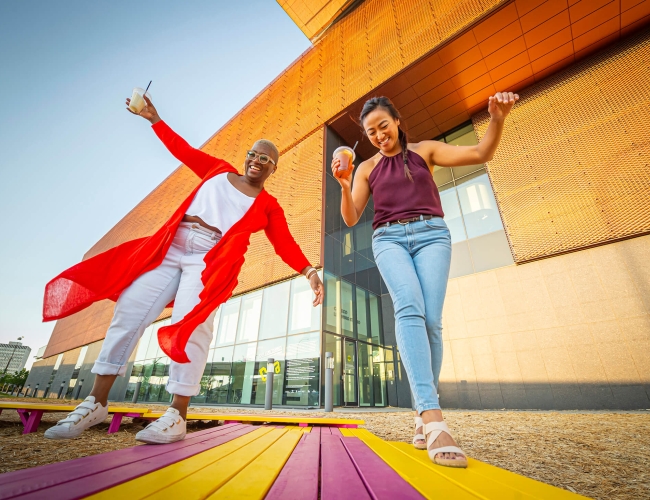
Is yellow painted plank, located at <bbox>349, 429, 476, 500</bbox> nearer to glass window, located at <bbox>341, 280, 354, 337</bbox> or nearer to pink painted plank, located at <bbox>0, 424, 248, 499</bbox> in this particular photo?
pink painted plank, located at <bbox>0, 424, 248, 499</bbox>

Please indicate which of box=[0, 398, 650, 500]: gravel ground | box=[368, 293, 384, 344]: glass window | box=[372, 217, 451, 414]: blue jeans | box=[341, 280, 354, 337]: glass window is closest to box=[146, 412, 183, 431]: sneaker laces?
box=[0, 398, 650, 500]: gravel ground

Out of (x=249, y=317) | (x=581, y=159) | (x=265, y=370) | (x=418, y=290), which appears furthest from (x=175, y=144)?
(x=581, y=159)

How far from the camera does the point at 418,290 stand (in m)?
1.55

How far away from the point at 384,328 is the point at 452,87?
27.4 ft

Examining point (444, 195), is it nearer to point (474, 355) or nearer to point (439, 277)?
point (474, 355)

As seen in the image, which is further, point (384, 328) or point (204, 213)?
point (384, 328)

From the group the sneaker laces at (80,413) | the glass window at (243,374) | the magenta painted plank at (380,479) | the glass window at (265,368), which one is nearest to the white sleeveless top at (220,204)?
the sneaker laces at (80,413)

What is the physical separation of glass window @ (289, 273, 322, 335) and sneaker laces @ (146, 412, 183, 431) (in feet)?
24.8

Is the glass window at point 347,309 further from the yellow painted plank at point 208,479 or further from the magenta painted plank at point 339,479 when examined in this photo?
the yellow painted plank at point 208,479

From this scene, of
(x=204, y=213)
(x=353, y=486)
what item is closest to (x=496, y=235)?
(x=204, y=213)

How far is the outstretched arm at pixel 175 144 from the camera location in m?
2.11

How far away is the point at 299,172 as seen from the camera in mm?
11664

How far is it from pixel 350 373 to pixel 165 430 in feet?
27.4

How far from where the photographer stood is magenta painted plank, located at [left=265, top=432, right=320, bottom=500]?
0.64 m
